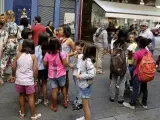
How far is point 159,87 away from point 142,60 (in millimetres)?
2510

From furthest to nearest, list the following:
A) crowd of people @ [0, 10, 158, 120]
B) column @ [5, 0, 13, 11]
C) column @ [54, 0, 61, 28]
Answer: column @ [54, 0, 61, 28], column @ [5, 0, 13, 11], crowd of people @ [0, 10, 158, 120]

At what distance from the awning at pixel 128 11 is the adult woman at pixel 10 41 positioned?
6.79m

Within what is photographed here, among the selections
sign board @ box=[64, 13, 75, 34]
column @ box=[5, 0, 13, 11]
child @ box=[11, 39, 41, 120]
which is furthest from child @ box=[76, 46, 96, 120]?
sign board @ box=[64, 13, 75, 34]

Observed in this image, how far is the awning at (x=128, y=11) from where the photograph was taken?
502 inches

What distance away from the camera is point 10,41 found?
6.45 m

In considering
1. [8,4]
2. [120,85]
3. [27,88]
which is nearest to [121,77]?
[120,85]

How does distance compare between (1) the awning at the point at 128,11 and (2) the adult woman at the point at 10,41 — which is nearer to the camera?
(2) the adult woman at the point at 10,41

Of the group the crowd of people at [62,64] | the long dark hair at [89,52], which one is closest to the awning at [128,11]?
the crowd of people at [62,64]

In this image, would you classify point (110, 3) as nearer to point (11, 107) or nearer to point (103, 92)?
point (103, 92)

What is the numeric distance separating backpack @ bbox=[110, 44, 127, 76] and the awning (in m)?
7.21

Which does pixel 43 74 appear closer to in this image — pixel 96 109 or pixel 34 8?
pixel 96 109

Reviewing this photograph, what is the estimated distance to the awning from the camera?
12741 mm

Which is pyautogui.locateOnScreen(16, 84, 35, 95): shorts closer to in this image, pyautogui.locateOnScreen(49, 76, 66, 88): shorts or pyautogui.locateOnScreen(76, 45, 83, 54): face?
pyautogui.locateOnScreen(49, 76, 66, 88): shorts

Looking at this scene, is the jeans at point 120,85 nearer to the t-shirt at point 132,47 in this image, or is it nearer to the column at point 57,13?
the t-shirt at point 132,47
